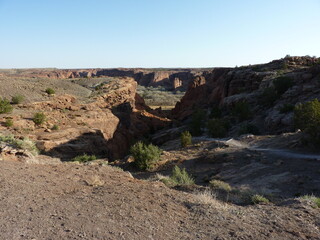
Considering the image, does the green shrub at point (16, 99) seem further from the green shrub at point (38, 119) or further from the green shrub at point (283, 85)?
the green shrub at point (283, 85)

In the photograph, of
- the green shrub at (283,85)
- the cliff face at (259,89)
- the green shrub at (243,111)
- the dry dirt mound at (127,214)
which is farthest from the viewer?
the green shrub at (283,85)

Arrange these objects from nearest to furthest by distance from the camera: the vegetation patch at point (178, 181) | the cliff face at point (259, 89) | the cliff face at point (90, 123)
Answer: the vegetation patch at point (178, 181) → the cliff face at point (90, 123) → the cliff face at point (259, 89)

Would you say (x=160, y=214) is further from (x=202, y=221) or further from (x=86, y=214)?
(x=86, y=214)

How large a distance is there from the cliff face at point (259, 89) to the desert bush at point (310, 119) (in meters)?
3.43

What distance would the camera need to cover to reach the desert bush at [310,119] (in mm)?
12922

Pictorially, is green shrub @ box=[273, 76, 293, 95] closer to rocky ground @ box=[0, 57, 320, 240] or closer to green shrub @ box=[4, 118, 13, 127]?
rocky ground @ box=[0, 57, 320, 240]

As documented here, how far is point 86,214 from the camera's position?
4137mm

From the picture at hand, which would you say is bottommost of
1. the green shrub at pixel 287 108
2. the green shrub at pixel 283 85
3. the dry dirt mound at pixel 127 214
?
the green shrub at pixel 287 108

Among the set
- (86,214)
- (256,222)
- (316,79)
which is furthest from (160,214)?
(316,79)

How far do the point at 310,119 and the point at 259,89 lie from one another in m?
18.0

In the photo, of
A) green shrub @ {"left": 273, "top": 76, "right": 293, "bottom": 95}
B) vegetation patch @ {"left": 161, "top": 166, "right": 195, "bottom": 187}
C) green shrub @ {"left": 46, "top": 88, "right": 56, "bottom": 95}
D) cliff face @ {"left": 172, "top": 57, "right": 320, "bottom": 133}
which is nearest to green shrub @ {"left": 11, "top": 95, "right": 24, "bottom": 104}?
green shrub @ {"left": 46, "top": 88, "right": 56, "bottom": 95}

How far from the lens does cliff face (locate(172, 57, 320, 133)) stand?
2269 centimetres

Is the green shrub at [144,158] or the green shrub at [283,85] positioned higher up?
the green shrub at [283,85]

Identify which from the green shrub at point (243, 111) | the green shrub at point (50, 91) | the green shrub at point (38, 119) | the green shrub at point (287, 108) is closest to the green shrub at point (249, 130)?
the green shrub at point (287, 108)
